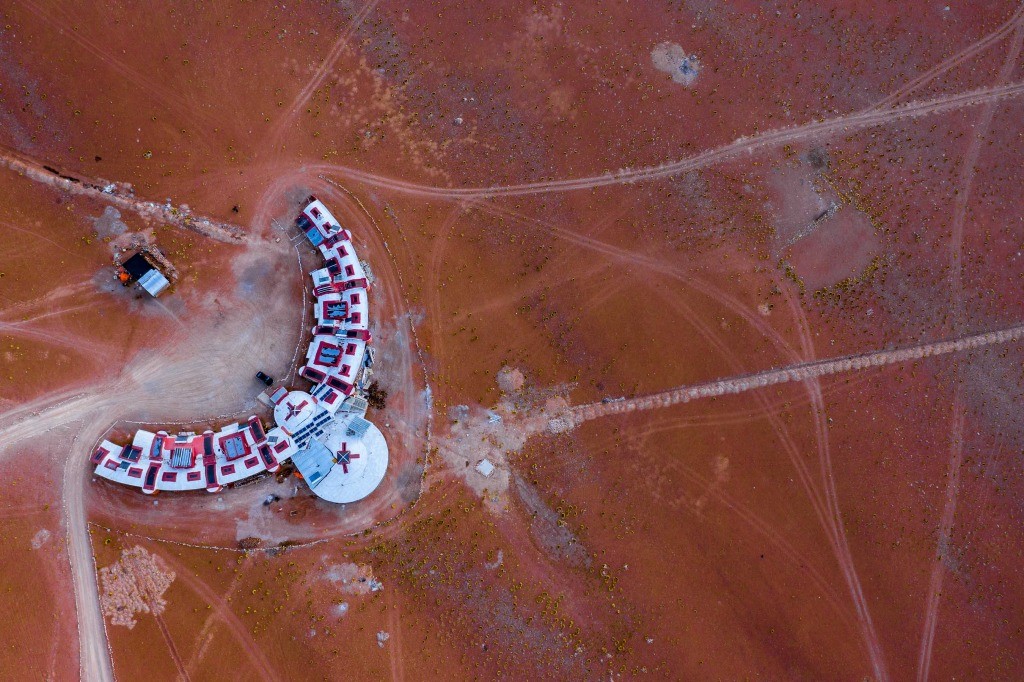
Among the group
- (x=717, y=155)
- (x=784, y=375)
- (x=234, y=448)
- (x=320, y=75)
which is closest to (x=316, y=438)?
(x=234, y=448)

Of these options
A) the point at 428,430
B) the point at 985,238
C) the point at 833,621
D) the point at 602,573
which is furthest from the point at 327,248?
the point at 985,238

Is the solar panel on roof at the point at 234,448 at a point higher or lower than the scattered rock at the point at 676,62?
lower

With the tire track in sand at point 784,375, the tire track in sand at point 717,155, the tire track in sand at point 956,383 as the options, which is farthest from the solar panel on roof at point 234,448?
the tire track in sand at point 956,383

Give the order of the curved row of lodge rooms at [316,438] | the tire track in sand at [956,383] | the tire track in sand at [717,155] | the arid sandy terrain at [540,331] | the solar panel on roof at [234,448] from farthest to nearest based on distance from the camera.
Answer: the tire track in sand at [956,383], the tire track in sand at [717,155], the arid sandy terrain at [540,331], the solar panel on roof at [234,448], the curved row of lodge rooms at [316,438]

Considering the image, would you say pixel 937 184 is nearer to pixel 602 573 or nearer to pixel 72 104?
pixel 602 573

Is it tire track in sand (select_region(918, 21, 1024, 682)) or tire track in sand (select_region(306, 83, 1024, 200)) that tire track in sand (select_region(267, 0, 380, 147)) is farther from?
tire track in sand (select_region(918, 21, 1024, 682))

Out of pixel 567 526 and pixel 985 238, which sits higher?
pixel 985 238

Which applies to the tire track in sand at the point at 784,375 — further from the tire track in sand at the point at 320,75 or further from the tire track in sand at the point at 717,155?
the tire track in sand at the point at 320,75
